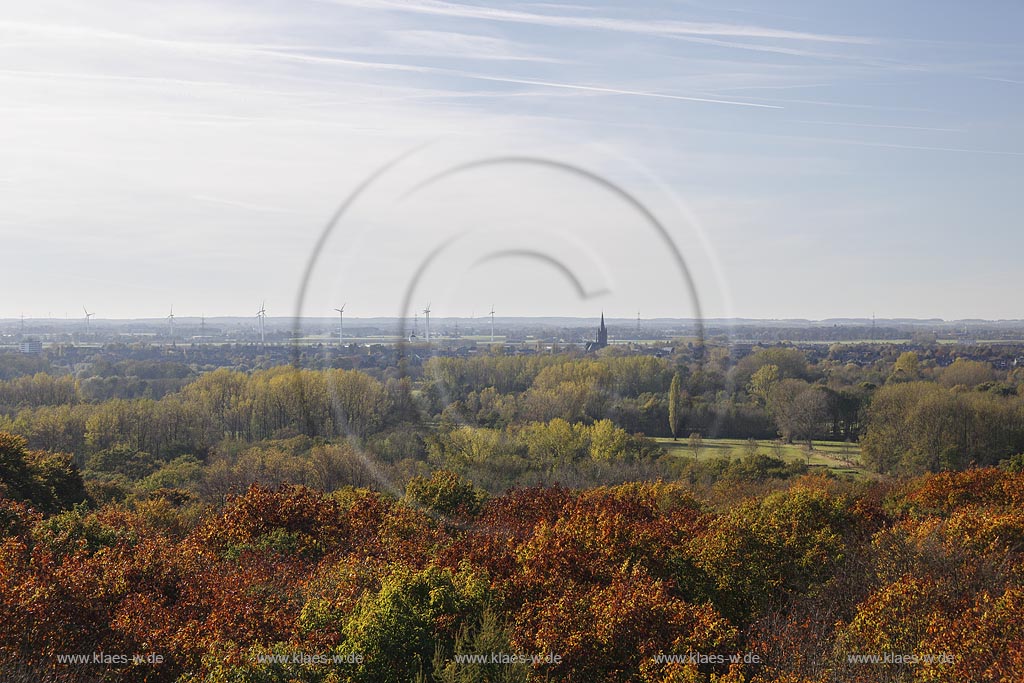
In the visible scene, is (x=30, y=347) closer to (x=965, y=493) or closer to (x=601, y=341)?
(x=601, y=341)

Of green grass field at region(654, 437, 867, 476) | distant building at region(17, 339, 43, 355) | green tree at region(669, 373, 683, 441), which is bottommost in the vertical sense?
green grass field at region(654, 437, 867, 476)

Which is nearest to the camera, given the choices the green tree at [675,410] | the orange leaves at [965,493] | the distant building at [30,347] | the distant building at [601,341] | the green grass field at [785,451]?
the orange leaves at [965,493]

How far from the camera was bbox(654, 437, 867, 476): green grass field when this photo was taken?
72875mm

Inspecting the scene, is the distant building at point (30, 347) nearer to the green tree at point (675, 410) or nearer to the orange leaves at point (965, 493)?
the green tree at point (675, 410)

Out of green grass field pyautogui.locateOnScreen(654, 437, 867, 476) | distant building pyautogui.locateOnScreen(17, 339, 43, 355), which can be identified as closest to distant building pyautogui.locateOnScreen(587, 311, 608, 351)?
green grass field pyautogui.locateOnScreen(654, 437, 867, 476)

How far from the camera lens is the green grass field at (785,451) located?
7288 centimetres

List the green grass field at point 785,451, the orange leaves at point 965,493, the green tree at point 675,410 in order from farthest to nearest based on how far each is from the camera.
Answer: the green tree at point 675,410 → the green grass field at point 785,451 → the orange leaves at point 965,493

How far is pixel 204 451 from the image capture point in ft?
241

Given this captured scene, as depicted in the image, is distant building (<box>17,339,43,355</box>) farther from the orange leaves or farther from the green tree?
the orange leaves

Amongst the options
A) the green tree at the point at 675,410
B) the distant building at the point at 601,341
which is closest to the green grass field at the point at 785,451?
the green tree at the point at 675,410

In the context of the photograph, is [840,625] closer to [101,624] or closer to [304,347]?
[101,624]

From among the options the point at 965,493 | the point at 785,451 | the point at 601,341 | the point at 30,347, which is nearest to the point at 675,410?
the point at 785,451

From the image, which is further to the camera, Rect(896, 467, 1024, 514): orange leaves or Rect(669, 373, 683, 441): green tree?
Rect(669, 373, 683, 441): green tree

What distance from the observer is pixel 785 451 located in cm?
8044
